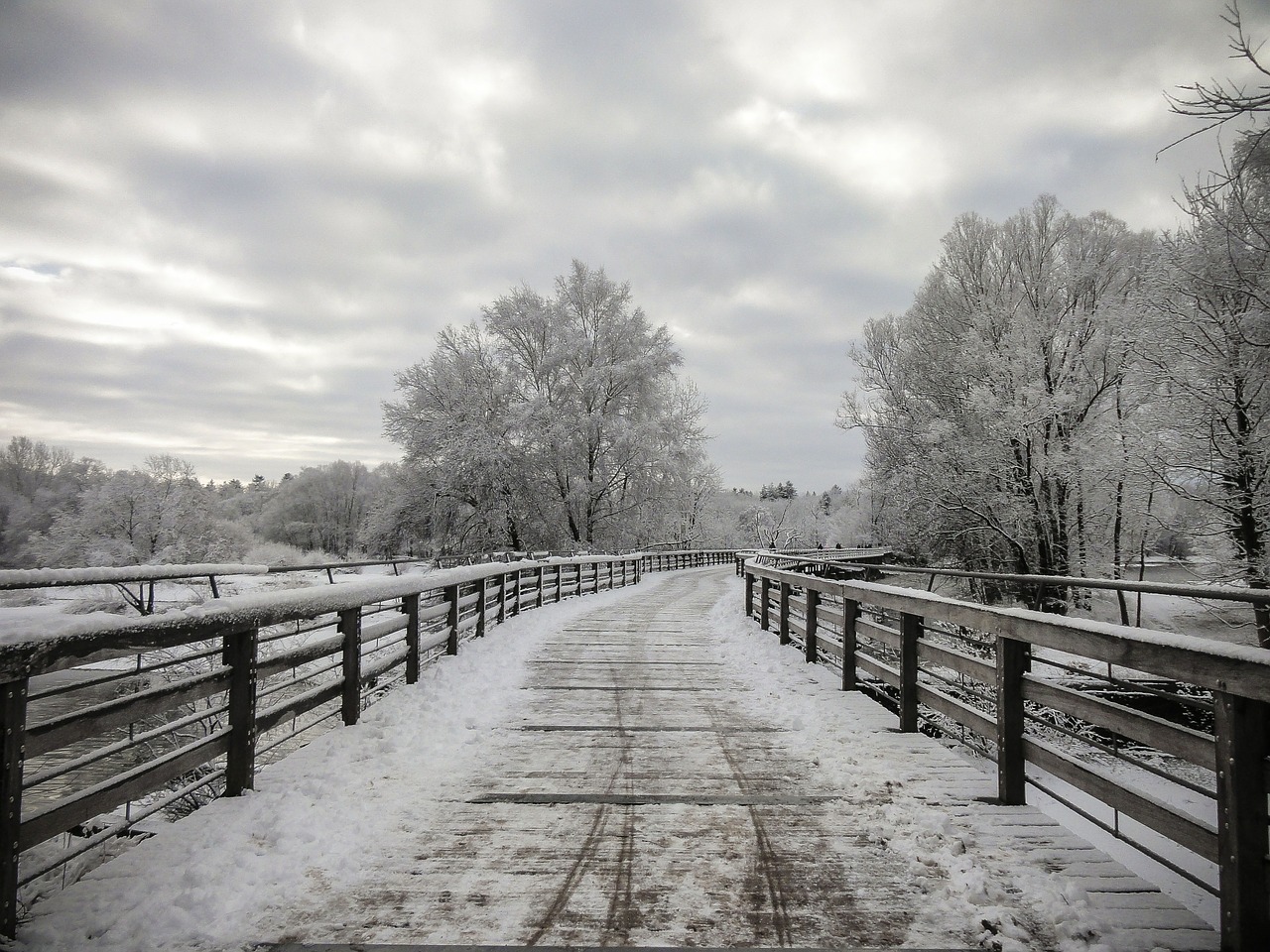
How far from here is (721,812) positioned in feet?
12.6

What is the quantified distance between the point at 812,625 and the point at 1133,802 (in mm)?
5170

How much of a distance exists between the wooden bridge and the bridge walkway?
0.01 m

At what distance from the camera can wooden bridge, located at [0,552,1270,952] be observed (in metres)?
2.54

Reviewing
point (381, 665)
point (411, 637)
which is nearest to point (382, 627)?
point (381, 665)

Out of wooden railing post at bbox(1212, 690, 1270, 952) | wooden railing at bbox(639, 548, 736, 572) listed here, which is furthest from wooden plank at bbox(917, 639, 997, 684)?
wooden railing at bbox(639, 548, 736, 572)

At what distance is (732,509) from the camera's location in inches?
3565

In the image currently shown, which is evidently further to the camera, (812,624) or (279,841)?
(812,624)

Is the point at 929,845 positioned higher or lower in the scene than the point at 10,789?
lower

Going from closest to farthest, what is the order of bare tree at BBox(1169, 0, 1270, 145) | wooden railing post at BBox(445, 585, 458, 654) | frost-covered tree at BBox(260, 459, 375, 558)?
bare tree at BBox(1169, 0, 1270, 145) → wooden railing post at BBox(445, 585, 458, 654) → frost-covered tree at BBox(260, 459, 375, 558)

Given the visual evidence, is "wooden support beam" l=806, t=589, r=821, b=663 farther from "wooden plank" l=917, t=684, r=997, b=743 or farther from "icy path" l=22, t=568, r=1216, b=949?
"wooden plank" l=917, t=684, r=997, b=743

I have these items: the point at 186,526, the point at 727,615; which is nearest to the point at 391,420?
the point at 186,526

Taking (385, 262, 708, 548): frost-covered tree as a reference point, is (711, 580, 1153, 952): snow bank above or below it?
below

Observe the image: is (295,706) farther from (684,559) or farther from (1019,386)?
(684,559)

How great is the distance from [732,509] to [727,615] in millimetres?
77453
